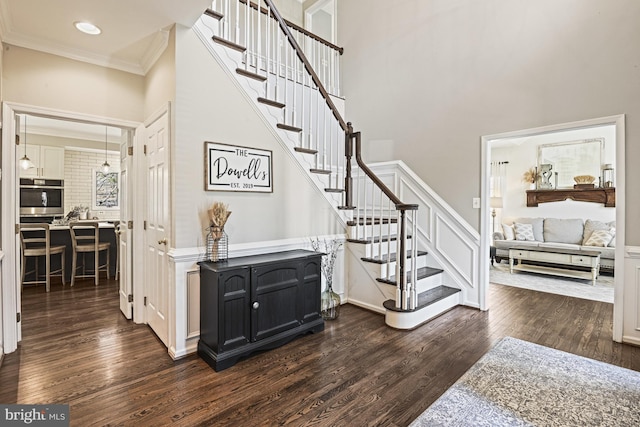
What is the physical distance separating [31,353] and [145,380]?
1.25 metres

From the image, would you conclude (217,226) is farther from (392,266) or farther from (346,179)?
(392,266)

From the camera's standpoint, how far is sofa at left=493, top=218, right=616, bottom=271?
18.4ft

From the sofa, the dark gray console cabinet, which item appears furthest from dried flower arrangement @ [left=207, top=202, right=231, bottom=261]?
the sofa

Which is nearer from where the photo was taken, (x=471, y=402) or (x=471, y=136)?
(x=471, y=402)

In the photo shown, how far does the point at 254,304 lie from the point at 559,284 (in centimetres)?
522

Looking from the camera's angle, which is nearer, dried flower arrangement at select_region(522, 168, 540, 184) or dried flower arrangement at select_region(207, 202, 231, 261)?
dried flower arrangement at select_region(207, 202, 231, 261)

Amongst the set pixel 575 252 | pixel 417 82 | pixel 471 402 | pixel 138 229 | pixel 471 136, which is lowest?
pixel 471 402

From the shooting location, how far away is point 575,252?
17.6 ft

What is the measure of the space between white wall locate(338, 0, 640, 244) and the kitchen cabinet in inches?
259

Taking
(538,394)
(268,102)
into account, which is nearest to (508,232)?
(538,394)

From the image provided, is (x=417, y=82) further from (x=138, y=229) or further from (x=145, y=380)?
(x=145, y=380)

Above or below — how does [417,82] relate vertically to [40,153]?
above

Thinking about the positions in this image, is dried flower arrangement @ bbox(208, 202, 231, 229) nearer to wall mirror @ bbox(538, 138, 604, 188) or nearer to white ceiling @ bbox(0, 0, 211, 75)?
white ceiling @ bbox(0, 0, 211, 75)

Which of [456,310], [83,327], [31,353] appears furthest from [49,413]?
[456,310]
